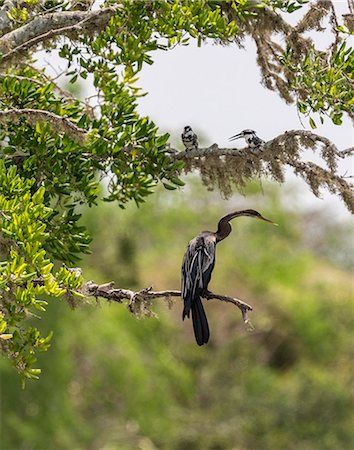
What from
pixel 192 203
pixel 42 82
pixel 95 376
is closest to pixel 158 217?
pixel 192 203

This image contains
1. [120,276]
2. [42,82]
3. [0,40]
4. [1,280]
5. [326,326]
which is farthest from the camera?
[326,326]

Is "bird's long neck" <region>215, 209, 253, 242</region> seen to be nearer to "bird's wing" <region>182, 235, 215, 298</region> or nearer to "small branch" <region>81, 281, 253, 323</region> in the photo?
"bird's wing" <region>182, 235, 215, 298</region>

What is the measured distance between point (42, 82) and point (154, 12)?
1213 mm

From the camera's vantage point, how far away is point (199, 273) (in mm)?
7801

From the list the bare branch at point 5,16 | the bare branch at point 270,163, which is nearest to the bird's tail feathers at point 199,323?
the bare branch at point 270,163

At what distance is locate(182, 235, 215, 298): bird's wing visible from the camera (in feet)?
25.3

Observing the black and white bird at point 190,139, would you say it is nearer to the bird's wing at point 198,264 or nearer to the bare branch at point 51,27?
the bird's wing at point 198,264

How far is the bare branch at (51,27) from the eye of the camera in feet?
26.3

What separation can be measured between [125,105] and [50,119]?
0.60 metres

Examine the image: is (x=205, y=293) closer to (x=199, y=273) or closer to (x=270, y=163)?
(x=199, y=273)

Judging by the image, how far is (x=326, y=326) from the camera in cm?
3709

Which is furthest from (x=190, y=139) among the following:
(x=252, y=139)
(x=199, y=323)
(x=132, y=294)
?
(x=132, y=294)

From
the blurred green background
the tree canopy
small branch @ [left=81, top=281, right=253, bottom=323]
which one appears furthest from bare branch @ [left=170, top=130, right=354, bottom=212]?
the blurred green background

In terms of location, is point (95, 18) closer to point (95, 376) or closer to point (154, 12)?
point (154, 12)
